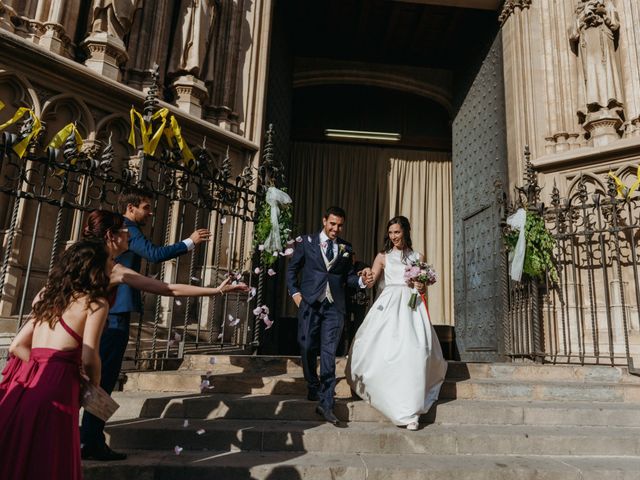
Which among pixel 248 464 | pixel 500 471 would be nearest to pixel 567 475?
pixel 500 471

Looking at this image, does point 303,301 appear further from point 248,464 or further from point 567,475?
point 567,475

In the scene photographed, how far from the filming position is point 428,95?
11.7 meters

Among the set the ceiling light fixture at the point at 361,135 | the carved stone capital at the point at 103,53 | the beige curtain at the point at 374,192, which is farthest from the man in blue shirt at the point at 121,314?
the ceiling light fixture at the point at 361,135

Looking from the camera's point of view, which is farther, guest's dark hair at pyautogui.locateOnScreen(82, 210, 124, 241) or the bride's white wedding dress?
the bride's white wedding dress

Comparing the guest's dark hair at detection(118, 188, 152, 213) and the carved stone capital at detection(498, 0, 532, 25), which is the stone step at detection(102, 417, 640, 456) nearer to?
the guest's dark hair at detection(118, 188, 152, 213)

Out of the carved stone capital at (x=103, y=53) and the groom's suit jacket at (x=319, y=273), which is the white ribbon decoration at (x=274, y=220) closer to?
the groom's suit jacket at (x=319, y=273)

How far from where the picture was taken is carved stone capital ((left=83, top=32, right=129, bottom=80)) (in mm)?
6203

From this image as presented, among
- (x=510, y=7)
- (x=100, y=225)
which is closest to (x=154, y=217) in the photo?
(x=100, y=225)

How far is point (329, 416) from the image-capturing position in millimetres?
3506

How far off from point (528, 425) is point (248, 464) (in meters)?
2.24

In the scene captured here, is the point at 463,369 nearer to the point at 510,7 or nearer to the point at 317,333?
the point at 317,333

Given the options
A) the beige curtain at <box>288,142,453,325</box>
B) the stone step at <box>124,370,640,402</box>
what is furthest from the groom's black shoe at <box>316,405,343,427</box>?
the beige curtain at <box>288,142,453,325</box>

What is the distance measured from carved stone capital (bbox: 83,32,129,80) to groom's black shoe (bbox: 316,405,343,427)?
507cm

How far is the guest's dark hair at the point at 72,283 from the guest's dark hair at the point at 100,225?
1.70 feet
